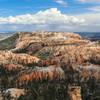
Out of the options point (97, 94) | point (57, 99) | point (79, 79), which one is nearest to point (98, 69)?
point (79, 79)

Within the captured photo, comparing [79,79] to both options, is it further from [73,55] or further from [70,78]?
[73,55]

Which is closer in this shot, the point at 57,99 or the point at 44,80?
the point at 57,99

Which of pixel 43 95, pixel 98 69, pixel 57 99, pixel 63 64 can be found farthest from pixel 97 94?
pixel 63 64

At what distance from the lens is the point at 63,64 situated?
149750mm

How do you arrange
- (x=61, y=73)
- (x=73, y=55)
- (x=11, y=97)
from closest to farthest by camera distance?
(x=11, y=97)
(x=61, y=73)
(x=73, y=55)

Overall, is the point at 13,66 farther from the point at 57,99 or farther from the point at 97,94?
the point at 97,94

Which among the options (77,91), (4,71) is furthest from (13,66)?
(77,91)

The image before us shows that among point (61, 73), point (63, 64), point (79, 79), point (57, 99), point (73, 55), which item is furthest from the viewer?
point (73, 55)

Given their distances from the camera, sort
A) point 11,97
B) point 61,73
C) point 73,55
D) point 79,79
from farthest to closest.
Answer: 1. point 73,55
2. point 61,73
3. point 79,79
4. point 11,97

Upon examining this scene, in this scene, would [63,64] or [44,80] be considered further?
[63,64]

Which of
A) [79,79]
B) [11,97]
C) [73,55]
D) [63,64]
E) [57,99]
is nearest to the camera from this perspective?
[11,97]

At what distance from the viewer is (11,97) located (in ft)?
281

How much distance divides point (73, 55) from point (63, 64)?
118 ft

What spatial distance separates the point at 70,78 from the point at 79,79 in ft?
21.7
